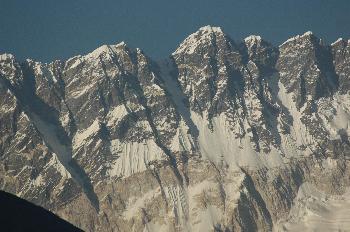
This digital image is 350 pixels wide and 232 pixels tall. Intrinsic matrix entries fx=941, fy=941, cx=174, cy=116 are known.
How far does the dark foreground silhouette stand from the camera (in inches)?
4695

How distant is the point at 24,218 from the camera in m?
124

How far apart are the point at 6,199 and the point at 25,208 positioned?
2.83 metres

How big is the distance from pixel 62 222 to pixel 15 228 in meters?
13.6

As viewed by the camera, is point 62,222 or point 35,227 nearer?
point 35,227

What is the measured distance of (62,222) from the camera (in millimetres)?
131000

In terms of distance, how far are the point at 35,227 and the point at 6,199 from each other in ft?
22.7

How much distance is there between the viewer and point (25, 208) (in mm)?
127312

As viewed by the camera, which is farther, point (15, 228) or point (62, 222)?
point (62, 222)

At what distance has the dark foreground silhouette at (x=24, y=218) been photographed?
391ft

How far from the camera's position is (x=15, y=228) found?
118 metres

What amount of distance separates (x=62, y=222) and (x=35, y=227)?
28.1 ft

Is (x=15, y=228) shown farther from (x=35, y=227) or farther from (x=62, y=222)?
(x=62, y=222)

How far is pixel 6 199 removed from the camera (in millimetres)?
126875

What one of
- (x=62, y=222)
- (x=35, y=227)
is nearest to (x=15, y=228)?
(x=35, y=227)
